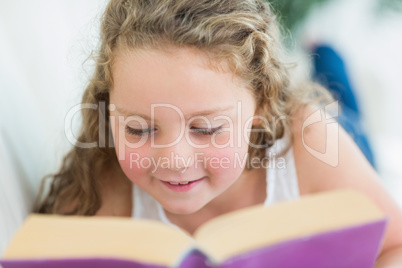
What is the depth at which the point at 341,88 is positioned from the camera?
1461 mm

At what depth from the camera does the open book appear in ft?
1.62

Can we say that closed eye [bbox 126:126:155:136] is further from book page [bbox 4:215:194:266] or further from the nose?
book page [bbox 4:215:194:266]

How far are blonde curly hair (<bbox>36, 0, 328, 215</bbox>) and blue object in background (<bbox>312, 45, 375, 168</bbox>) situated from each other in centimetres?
34

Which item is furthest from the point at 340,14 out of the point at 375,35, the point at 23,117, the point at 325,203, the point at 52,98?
the point at 325,203

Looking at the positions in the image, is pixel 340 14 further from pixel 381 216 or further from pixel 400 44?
pixel 381 216

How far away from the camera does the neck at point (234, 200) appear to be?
3.44 feet

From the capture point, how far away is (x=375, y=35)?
1932 mm

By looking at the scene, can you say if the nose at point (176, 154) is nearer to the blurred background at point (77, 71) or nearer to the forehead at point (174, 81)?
the forehead at point (174, 81)

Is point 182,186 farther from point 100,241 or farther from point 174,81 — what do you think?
point 100,241

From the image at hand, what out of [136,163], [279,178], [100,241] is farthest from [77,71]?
[100,241]

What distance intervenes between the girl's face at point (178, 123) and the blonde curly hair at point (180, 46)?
0.10 ft

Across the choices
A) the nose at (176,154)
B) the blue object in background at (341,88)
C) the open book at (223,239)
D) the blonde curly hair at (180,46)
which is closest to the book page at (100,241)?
the open book at (223,239)

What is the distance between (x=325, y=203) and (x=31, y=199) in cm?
71

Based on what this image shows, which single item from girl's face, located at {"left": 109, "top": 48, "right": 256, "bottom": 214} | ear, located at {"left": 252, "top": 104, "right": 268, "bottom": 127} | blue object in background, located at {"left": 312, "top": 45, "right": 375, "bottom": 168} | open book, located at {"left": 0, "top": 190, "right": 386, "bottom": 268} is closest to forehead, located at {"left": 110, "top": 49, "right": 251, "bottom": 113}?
girl's face, located at {"left": 109, "top": 48, "right": 256, "bottom": 214}
